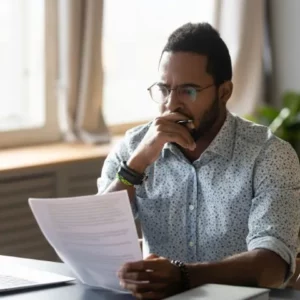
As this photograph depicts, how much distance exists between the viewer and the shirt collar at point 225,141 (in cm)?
213

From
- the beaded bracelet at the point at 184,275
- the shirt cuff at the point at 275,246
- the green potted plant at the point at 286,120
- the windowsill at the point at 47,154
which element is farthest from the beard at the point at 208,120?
the green potted plant at the point at 286,120

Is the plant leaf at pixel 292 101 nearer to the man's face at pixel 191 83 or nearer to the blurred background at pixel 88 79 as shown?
the blurred background at pixel 88 79

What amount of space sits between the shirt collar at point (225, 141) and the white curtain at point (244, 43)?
207cm

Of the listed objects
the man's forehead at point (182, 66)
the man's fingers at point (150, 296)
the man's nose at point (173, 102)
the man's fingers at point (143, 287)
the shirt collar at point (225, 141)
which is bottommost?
the man's fingers at point (150, 296)

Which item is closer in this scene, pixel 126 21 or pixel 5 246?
pixel 5 246

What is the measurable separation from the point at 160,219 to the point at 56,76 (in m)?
1.63

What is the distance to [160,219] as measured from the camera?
85.9 inches

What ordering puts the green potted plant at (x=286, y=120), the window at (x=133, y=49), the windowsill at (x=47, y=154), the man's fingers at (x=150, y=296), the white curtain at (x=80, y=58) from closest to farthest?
the man's fingers at (x=150, y=296)
the windowsill at (x=47, y=154)
the white curtain at (x=80, y=58)
the window at (x=133, y=49)
the green potted plant at (x=286, y=120)

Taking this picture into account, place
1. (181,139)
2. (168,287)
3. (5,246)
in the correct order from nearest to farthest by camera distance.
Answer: (168,287) < (181,139) < (5,246)

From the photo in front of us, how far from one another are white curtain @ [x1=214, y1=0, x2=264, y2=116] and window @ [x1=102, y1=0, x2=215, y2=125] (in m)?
0.21

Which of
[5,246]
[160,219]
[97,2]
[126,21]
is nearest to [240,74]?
[126,21]

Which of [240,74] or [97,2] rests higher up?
[97,2]

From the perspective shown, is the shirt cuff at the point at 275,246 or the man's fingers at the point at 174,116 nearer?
the shirt cuff at the point at 275,246

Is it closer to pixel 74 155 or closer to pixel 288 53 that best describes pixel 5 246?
pixel 74 155
